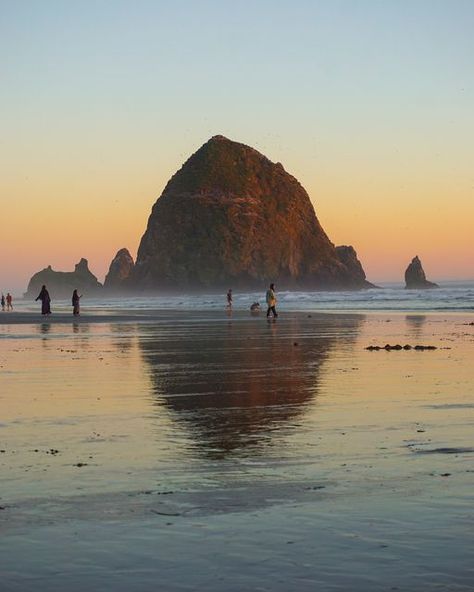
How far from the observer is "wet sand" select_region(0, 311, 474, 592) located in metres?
5.40

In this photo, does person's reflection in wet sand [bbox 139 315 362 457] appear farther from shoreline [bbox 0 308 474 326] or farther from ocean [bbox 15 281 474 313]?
ocean [bbox 15 281 474 313]

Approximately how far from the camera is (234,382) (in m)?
16.8

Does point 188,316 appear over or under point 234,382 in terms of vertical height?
over

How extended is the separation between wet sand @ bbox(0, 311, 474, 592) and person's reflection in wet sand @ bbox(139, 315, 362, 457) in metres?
0.07

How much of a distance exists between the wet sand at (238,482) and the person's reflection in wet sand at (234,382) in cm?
7

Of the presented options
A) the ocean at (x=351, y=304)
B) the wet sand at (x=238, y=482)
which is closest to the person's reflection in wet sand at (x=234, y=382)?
the wet sand at (x=238, y=482)

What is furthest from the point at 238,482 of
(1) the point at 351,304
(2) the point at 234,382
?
(1) the point at 351,304

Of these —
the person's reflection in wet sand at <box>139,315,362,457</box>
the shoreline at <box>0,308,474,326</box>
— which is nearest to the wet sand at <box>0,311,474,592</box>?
the person's reflection in wet sand at <box>139,315,362,457</box>

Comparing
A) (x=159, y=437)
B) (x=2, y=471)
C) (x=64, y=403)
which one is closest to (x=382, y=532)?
(x=2, y=471)

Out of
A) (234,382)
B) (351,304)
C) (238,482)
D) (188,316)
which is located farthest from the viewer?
(351,304)

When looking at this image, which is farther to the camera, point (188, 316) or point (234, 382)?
point (188, 316)

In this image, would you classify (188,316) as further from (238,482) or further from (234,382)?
(238,482)

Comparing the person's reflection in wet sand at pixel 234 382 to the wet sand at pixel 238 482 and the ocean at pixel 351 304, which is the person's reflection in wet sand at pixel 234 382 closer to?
the wet sand at pixel 238 482

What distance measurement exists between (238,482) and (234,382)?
29.2 feet
